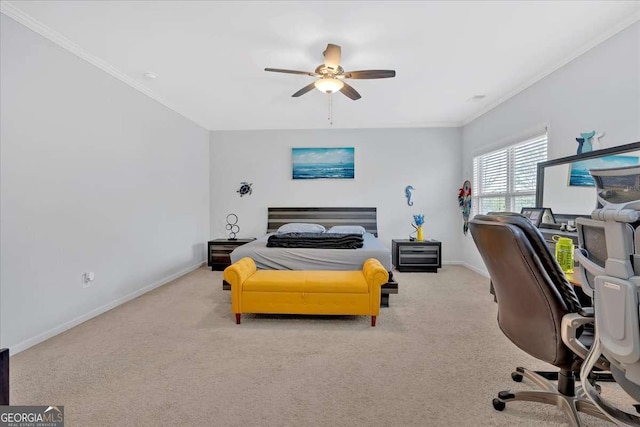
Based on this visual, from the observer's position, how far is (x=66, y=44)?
8.57ft

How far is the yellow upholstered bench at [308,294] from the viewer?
2652 mm

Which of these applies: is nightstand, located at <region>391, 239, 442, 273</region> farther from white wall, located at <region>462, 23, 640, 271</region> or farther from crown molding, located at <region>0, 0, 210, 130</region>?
crown molding, located at <region>0, 0, 210, 130</region>

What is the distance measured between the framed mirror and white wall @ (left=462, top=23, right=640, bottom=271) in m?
0.18

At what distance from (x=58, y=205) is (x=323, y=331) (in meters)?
2.67

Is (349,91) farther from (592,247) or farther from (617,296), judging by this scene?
(617,296)

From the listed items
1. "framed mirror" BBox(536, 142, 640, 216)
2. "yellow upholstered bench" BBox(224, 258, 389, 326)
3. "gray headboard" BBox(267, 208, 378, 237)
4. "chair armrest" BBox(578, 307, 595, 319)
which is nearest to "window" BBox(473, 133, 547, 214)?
"framed mirror" BBox(536, 142, 640, 216)

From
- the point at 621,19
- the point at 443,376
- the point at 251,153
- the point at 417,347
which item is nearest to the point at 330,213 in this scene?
the point at 251,153

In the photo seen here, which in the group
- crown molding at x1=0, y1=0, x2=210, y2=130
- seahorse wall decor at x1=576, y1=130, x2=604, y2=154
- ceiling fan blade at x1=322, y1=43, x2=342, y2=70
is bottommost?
seahorse wall decor at x1=576, y1=130, x2=604, y2=154

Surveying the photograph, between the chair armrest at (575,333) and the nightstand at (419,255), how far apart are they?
142 inches

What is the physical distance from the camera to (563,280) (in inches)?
48.6

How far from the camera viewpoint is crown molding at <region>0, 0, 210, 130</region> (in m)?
2.18

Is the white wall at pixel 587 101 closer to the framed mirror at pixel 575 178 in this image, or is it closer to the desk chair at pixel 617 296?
the framed mirror at pixel 575 178

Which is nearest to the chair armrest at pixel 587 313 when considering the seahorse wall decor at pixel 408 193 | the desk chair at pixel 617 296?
the desk chair at pixel 617 296

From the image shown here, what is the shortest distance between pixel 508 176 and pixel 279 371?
400cm
